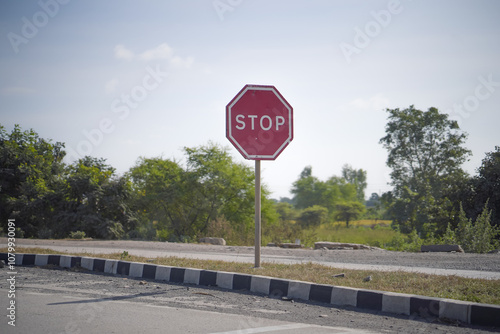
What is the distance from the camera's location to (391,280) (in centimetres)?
731

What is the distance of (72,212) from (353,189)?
90.2 metres

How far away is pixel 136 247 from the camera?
16156mm

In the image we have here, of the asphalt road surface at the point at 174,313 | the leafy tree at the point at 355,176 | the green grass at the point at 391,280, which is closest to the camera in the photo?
the asphalt road surface at the point at 174,313

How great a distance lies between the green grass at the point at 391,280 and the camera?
6.12 m

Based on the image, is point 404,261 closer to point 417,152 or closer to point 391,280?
point 391,280

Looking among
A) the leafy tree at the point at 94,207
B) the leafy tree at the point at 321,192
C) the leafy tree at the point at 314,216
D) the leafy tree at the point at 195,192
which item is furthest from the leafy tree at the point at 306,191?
the leafy tree at the point at 94,207

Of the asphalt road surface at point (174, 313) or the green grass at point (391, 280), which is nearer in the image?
the asphalt road surface at point (174, 313)

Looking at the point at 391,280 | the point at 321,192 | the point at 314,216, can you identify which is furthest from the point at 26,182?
the point at 321,192

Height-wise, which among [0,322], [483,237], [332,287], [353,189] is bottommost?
[0,322]

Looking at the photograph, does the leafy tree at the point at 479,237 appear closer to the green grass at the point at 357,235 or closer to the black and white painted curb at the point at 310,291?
the black and white painted curb at the point at 310,291

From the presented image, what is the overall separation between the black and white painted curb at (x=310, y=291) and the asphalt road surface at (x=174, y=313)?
189 millimetres

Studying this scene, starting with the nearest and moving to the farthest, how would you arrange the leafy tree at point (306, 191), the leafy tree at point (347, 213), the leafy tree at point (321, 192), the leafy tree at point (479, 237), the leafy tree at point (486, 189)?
the leafy tree at point (479, 237) < the leafy tree at point (486, 189) < the leafy tree at point (347, 213) < the leafy tree at point (321, 192) < the leafy tree at point (306, 191)

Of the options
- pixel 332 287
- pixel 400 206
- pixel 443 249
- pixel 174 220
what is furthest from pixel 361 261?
pixel 400 206

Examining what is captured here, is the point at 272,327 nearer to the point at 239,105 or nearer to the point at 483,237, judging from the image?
the point at 239,105
